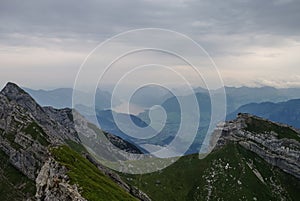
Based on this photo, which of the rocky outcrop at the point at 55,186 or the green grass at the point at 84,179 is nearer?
the rocky outcrop at the point at 55,186

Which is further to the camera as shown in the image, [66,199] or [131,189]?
[131,189]

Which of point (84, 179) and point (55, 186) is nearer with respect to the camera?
point (55, 186)

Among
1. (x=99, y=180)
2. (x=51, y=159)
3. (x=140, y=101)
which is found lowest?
(x=99, y=180)

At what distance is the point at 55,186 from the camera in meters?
104

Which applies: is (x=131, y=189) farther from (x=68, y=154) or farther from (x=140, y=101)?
(x=140, y=101)

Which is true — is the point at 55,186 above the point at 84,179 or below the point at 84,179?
above

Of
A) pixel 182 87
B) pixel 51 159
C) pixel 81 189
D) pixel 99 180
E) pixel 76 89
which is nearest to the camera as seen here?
pixel 76 89

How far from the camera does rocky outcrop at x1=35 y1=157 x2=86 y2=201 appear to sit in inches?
3927

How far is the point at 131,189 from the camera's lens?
597 feet

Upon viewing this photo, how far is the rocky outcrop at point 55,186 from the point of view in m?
99.7

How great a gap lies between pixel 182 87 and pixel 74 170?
4126 centimetres

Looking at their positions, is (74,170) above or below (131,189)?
above

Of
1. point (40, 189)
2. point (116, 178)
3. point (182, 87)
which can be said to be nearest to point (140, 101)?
point (182, 87)

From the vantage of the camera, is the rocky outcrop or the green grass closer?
the rocky outcrop
